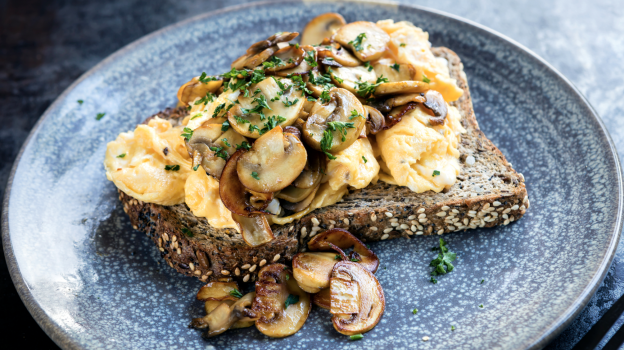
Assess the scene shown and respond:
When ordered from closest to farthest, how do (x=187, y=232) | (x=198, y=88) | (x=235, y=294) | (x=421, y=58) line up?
(x=235, y=294)
(x=187, y=232)
(x=198, y=88)
(x=421, y=58)

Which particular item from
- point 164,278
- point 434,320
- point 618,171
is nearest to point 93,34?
point 164,278

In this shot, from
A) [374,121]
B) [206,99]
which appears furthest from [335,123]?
[206,99]

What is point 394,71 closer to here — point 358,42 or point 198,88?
point 358,42

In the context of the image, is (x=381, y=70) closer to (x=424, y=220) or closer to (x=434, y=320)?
(x=424, y=220)

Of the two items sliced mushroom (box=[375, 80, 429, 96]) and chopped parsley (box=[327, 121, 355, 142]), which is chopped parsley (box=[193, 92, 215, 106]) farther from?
sliced mushroom (box=[375, 80, 429, 96])

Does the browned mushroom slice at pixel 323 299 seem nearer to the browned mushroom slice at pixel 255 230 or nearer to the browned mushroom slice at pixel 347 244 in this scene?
the browned mushroom slice at pixel 347 244

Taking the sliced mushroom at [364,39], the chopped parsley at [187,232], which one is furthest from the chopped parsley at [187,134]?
the sliced mushroom at [364,39]
